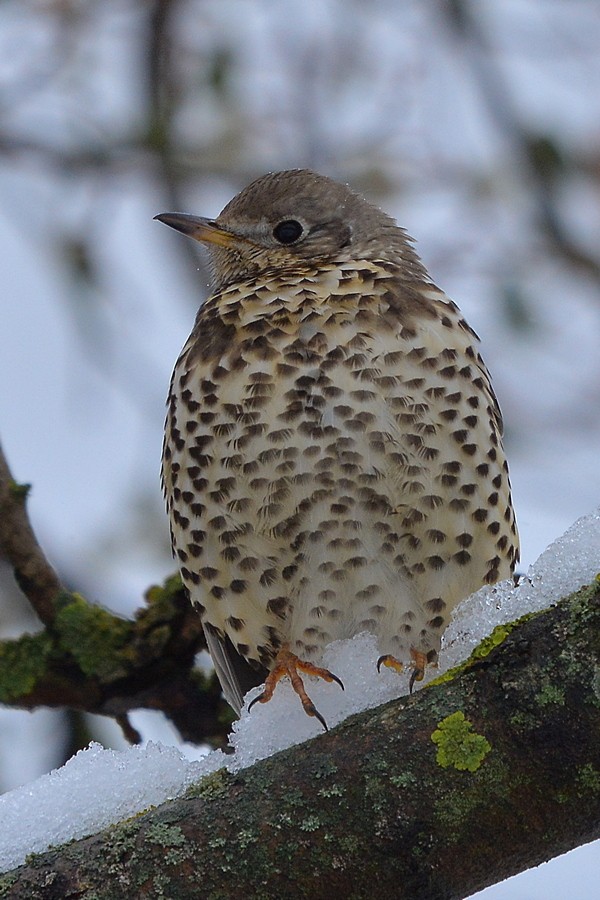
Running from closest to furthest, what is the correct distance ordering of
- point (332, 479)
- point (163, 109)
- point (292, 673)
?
point (292, 673)
point (332, 479)
point (163, 109)

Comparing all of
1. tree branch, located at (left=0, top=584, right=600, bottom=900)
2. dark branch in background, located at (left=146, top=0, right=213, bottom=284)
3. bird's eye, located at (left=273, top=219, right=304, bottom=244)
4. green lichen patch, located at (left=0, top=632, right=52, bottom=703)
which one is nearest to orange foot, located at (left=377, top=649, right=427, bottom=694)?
tree branch, located at (left=0, top=584, right=600, bottom=900)

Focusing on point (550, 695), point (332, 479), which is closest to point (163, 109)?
point (332, 479)

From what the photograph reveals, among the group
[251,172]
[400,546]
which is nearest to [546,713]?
[400,546]

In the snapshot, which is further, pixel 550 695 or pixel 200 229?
pixel 200 229

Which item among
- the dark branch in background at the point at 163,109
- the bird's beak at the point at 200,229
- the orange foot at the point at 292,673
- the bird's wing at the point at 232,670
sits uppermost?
the dark branch in background at the point at 163,109

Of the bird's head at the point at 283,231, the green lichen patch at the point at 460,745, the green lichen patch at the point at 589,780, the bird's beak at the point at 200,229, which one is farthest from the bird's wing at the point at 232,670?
the green lichen patch at the point at 589,780

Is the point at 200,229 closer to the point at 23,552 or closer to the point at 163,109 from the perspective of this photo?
the point at 163,109

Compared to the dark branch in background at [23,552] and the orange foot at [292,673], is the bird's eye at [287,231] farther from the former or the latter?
the orange foot at [292,673]

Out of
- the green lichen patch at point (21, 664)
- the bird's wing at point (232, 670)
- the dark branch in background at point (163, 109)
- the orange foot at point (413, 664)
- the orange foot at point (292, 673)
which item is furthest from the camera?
the dark branch in background at point (163, 109)
